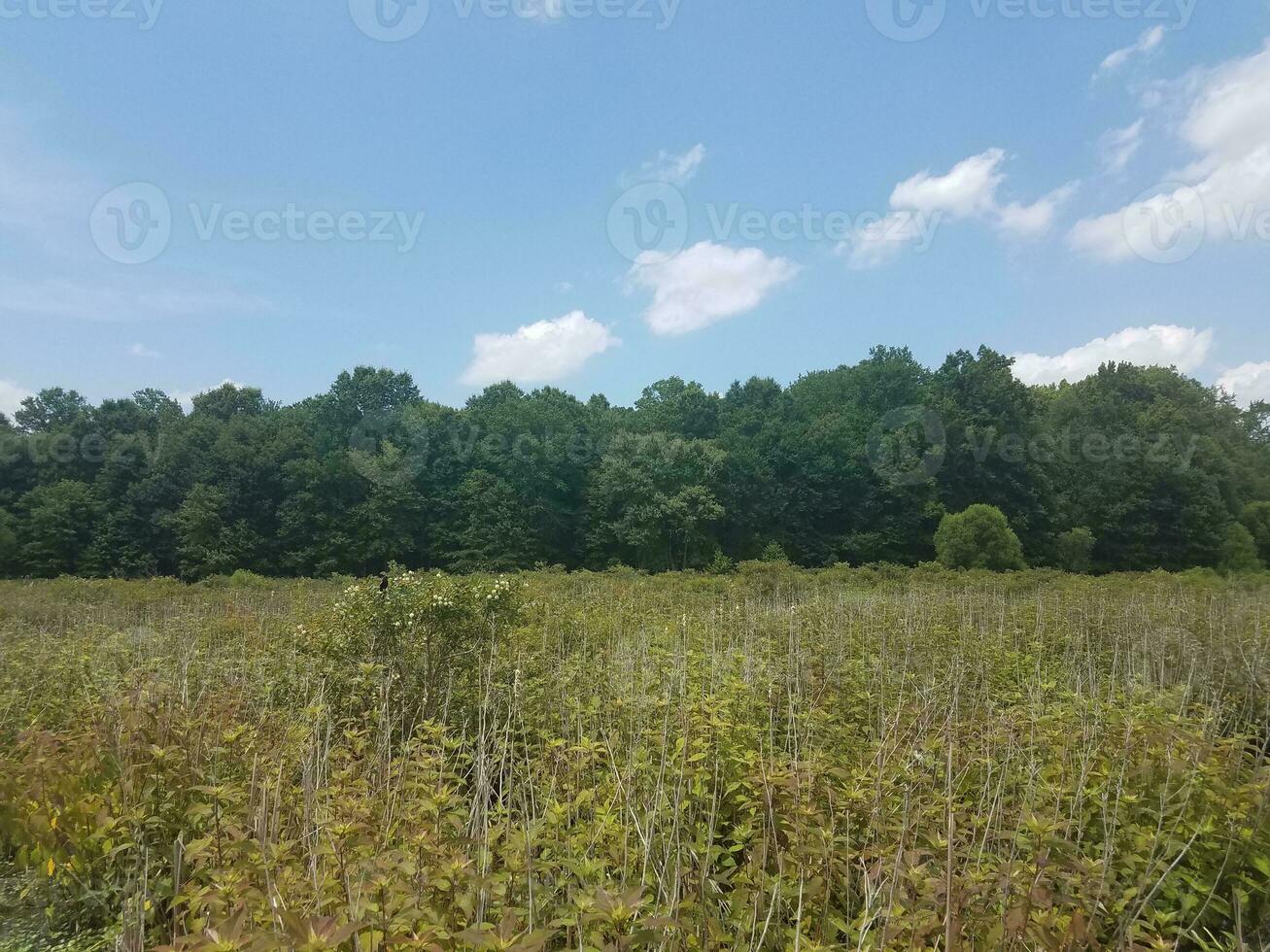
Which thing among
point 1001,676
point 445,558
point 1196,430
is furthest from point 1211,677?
point 1196,430

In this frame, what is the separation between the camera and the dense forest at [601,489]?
3052 centimetres

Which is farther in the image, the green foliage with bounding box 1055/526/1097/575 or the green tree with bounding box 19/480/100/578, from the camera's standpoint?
the green tree with bounding box 19/480/100/578

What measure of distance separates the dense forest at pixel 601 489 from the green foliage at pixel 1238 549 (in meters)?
0.18

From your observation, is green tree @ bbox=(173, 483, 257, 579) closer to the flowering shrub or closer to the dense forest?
the dense forest

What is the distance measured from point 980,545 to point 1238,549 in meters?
17.0

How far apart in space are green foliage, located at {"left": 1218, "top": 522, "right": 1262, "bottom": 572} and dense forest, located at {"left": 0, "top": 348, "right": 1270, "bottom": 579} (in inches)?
7.0

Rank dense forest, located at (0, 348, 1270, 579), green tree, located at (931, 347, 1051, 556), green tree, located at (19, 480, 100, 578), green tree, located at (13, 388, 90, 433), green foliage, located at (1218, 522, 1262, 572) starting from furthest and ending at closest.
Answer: green tree, located at (13, 388, 90, 433) < green tree, located at (931, 347, 1051, 556) < dense forest, located at (0, 348, 1270, 579) < green tree, located at (19, 480, 100, 578) < green foliage, located at (1218, 522, 1262, 572)

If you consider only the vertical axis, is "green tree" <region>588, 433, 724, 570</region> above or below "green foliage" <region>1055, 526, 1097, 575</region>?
above

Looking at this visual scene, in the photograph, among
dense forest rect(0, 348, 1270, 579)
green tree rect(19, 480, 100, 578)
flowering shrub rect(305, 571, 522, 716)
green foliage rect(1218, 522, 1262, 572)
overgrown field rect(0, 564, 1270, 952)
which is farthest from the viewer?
dense forest rect(0, 348, 1270, 579)

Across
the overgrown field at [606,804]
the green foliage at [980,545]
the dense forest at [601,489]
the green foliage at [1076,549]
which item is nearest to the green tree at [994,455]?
the dense forest at [601,489]

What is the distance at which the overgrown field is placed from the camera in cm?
199

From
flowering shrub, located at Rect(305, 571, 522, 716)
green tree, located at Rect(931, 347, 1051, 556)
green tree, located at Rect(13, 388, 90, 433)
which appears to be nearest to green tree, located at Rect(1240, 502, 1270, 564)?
green tree, located at Rect(931, 347, 1051, 556)

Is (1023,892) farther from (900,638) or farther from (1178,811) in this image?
(900,638)

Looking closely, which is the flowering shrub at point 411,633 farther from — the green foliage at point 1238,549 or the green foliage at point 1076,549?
the green foliage at point 1238,549
